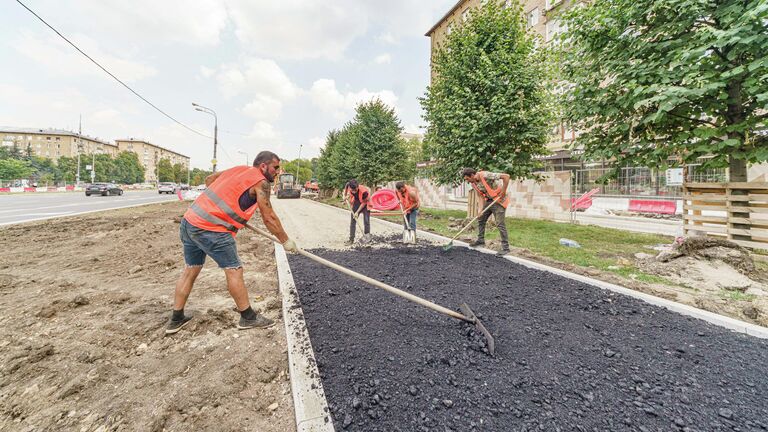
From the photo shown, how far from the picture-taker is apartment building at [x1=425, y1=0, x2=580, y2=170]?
8.29m

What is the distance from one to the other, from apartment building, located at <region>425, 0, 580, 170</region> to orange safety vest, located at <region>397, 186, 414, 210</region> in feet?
11.5

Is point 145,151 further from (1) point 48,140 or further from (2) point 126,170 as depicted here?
(2) point 126,170

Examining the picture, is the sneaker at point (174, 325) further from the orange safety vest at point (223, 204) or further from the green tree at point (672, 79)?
the green tree at point (672, 79)

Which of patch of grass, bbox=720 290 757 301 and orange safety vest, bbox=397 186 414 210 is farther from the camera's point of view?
orange safety vest, bbox=397 186 414 210

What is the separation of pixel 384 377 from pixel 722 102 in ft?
20.4

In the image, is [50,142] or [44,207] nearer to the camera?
[44,207]

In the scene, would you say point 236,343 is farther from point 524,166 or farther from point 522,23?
point 522,23

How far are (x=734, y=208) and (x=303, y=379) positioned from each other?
291 inches

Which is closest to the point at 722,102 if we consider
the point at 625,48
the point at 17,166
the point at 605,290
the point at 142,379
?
the point at 625,48

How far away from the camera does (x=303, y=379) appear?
1878mm

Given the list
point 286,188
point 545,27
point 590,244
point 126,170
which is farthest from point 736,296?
point 126,170

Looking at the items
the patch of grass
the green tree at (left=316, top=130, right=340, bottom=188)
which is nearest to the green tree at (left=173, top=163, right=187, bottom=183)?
the green tree at (left=316, top=130, right=340, bottom=188)

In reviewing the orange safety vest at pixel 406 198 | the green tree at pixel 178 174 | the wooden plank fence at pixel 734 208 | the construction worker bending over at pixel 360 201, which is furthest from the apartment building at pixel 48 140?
the wooden plank fence at pixel 734 208

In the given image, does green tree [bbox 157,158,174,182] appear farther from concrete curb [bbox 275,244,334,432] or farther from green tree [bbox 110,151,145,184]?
concrete curb [bbox 275,244,334,432]
